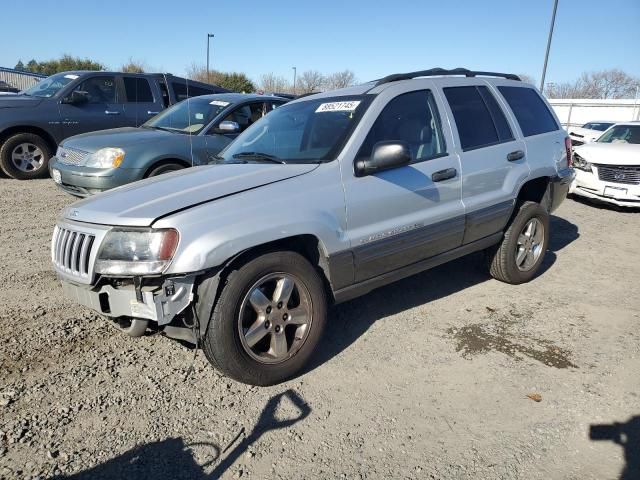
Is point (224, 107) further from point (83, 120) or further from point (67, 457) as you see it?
point (67, 457)

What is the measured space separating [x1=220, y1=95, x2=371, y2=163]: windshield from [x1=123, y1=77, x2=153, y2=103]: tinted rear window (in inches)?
231

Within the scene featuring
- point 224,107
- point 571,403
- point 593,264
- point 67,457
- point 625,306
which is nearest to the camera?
point 67,457

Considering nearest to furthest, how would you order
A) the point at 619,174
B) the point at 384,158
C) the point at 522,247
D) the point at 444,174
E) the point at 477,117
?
the point at 384,158, the point at 444,174, the point at 477,117, the point at 522,247, the point at 619,174

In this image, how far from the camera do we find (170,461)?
2.47 metres

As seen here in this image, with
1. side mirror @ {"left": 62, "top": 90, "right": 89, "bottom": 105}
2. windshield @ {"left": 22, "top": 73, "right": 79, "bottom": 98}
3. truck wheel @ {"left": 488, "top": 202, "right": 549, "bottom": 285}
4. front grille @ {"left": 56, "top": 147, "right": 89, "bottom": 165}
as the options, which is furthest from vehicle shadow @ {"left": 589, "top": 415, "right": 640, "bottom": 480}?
windshield @ {"left": 22, "top": 73, "right": 79, "bottom": 98}

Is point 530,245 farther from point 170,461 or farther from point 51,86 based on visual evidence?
point 51,86

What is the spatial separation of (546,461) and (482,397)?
22.9 inches

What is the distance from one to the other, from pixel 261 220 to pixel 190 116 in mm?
4751

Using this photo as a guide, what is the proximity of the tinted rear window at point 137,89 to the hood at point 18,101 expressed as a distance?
1.48 m

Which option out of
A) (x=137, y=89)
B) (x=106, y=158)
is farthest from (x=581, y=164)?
(x=137, y=89)

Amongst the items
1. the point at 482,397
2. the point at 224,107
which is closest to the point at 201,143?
the point at 224,107

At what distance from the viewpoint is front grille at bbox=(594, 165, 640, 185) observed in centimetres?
848

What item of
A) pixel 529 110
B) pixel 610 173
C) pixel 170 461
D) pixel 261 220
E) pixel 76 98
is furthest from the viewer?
pixel 76 98

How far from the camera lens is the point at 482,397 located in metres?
3.05
